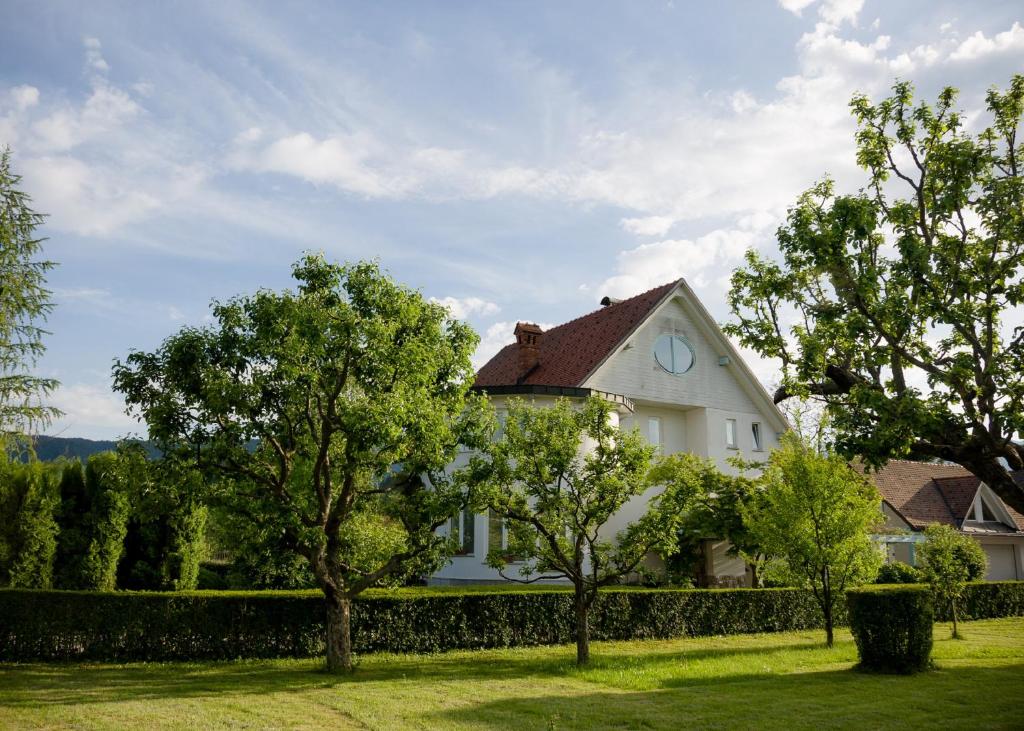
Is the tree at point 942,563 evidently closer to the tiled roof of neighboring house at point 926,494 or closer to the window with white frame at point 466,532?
the tiled roof of neighboring house at point 926,494

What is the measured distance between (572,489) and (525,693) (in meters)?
4.52

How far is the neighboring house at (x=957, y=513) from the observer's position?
32875mm

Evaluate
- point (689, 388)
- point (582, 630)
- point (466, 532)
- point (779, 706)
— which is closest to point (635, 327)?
point (689, 388)

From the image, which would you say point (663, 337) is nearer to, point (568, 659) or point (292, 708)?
point (568, 659)

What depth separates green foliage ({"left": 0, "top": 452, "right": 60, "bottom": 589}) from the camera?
1477cm

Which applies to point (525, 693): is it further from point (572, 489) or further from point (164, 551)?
point (164, 551)

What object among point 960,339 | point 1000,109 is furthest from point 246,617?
point 1000,109

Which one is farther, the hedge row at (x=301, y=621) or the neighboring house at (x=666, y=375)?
the neighboring house at (x=666, y=375)

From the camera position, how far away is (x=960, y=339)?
12898 millimetres

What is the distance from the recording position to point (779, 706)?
1054 cm

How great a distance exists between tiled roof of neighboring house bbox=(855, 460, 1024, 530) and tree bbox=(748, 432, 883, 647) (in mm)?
16244

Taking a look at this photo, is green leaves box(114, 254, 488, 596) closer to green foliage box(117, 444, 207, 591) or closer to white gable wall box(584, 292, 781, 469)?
green foliage box(117, 444, 207, 591)

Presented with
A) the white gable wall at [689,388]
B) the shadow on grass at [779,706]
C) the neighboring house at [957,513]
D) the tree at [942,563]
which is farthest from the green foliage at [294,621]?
the neighboring house at [957,513]

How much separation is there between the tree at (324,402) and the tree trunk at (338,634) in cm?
2
